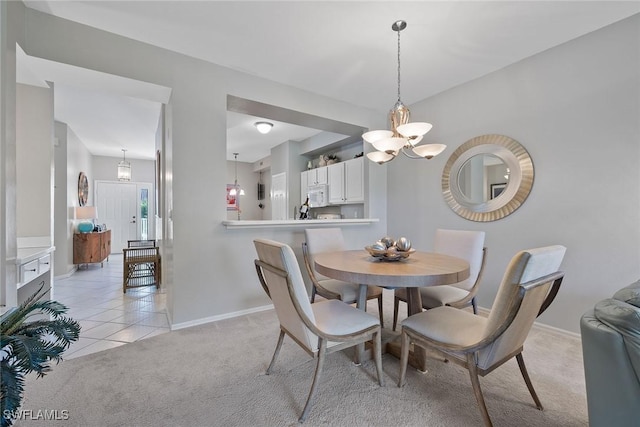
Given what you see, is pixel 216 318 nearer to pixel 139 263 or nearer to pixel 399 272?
pixel 139 263

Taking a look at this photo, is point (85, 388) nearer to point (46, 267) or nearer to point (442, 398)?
point (46, 267)

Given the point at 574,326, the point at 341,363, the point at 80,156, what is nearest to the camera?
the point at 341,363

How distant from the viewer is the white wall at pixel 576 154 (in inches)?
83.2

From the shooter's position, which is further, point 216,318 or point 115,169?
point 115,169

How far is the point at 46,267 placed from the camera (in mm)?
2389

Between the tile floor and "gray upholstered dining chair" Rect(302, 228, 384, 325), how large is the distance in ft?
5.05

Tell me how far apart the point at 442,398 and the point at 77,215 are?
6563 millimetres

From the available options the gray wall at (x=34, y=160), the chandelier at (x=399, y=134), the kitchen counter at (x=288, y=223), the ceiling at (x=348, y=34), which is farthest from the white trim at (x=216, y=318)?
A: the ceiling at (x=348, y=34)

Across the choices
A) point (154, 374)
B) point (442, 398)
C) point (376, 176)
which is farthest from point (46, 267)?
point (376, 176)

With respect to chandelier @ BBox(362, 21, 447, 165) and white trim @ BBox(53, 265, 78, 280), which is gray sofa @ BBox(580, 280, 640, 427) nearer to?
chandelier @ BBox(362, 21, 447, 165)

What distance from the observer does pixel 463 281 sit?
1938mm

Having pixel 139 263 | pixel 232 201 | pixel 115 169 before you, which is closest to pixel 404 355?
pixel 139 263

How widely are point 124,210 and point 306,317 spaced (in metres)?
7.82

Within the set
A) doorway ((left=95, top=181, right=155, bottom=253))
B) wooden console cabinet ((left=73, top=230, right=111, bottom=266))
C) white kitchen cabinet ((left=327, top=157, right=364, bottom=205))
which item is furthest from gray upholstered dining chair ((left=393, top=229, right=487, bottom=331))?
doorway ((left=95, top=181, right=155, bottom=253))
